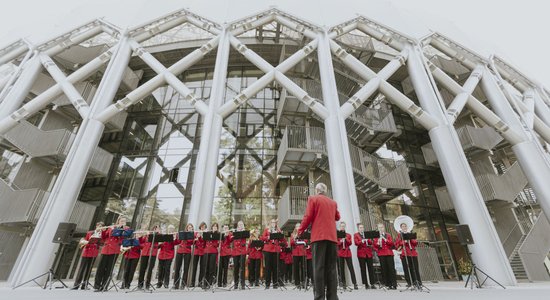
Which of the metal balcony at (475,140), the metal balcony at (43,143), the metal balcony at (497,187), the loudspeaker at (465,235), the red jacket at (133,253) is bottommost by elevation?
the red jacket at (133,253)

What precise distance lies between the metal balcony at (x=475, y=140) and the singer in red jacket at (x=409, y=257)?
33.6 ft

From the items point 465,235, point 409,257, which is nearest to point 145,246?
point 409,257

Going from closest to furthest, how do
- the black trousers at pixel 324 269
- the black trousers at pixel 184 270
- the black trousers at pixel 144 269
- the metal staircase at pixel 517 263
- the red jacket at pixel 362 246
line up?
the black trousers at pixel 324 269 → the black trousers at pixel 144 269 → the black trousers at pixel 184 270 → the red jacket at pixel 362 246 → the metal staircase at pixel 517 263

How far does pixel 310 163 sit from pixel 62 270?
46.4 feet

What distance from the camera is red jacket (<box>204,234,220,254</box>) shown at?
8416 millimetres

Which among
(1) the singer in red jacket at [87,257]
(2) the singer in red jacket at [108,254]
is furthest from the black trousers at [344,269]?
(1) the singer in red jacket at [87,257]

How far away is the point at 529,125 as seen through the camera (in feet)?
47.5

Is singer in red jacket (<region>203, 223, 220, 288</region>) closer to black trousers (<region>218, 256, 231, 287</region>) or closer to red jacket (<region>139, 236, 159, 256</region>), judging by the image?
black trousers (<region>218, 256, 231, 287</region>)

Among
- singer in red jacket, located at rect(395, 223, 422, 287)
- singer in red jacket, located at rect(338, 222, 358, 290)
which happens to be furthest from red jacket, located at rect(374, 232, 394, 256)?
singer in red jacket, located at rect(338, 222, 358, 290)

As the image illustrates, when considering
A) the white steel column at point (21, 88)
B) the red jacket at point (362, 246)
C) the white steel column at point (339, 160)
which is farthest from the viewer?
the white steel column at point (21, 88)

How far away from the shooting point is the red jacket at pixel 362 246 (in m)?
8.94

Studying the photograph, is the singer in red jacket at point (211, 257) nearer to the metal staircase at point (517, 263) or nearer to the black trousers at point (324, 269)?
the black trousers at point (324, 269)

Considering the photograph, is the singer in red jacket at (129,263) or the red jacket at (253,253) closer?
the singer in red jacket at (129,263)

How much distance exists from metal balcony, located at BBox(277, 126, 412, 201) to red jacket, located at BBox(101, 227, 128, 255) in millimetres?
8248
